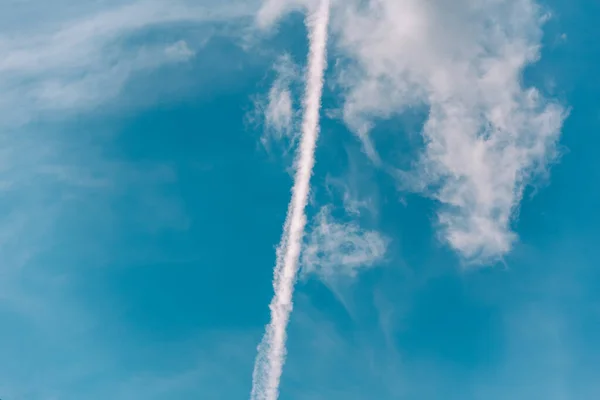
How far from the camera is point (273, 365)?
129 metres

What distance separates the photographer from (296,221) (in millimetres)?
132000

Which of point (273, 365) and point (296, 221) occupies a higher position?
point (296, 221)

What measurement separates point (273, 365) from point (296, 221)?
5203 centimetres
